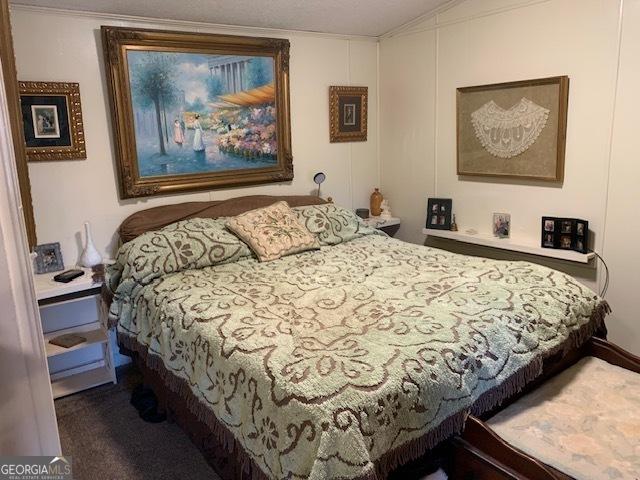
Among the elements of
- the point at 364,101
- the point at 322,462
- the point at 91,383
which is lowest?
the point at 91,383

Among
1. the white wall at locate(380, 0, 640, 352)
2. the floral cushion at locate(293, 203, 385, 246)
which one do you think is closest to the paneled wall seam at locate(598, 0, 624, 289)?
the white wall at locate(380, 0, 640, 352)

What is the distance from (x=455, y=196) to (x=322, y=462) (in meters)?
2.71

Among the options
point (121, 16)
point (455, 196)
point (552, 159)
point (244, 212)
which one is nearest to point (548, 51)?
point (552, 159)

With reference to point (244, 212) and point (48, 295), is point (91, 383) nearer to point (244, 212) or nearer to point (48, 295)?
point (48, 295)

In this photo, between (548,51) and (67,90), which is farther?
(548,51)

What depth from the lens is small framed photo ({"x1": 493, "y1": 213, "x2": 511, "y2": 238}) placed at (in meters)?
3.37

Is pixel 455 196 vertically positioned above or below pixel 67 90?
below

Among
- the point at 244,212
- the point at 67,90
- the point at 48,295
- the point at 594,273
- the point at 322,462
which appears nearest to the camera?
the point at 322,462

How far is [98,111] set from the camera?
2.93 meters

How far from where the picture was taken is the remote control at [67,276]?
8.74 ft

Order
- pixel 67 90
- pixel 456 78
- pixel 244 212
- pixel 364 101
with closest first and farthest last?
pixel 67 90
pixel 244 212
pixel 456 78
pixel 364 101

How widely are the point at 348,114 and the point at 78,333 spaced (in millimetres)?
2512

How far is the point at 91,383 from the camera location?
290 cm

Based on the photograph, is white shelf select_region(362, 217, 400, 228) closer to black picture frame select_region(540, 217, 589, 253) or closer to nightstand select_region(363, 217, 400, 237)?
nightstand select_region(363, 217, 400, 237)
